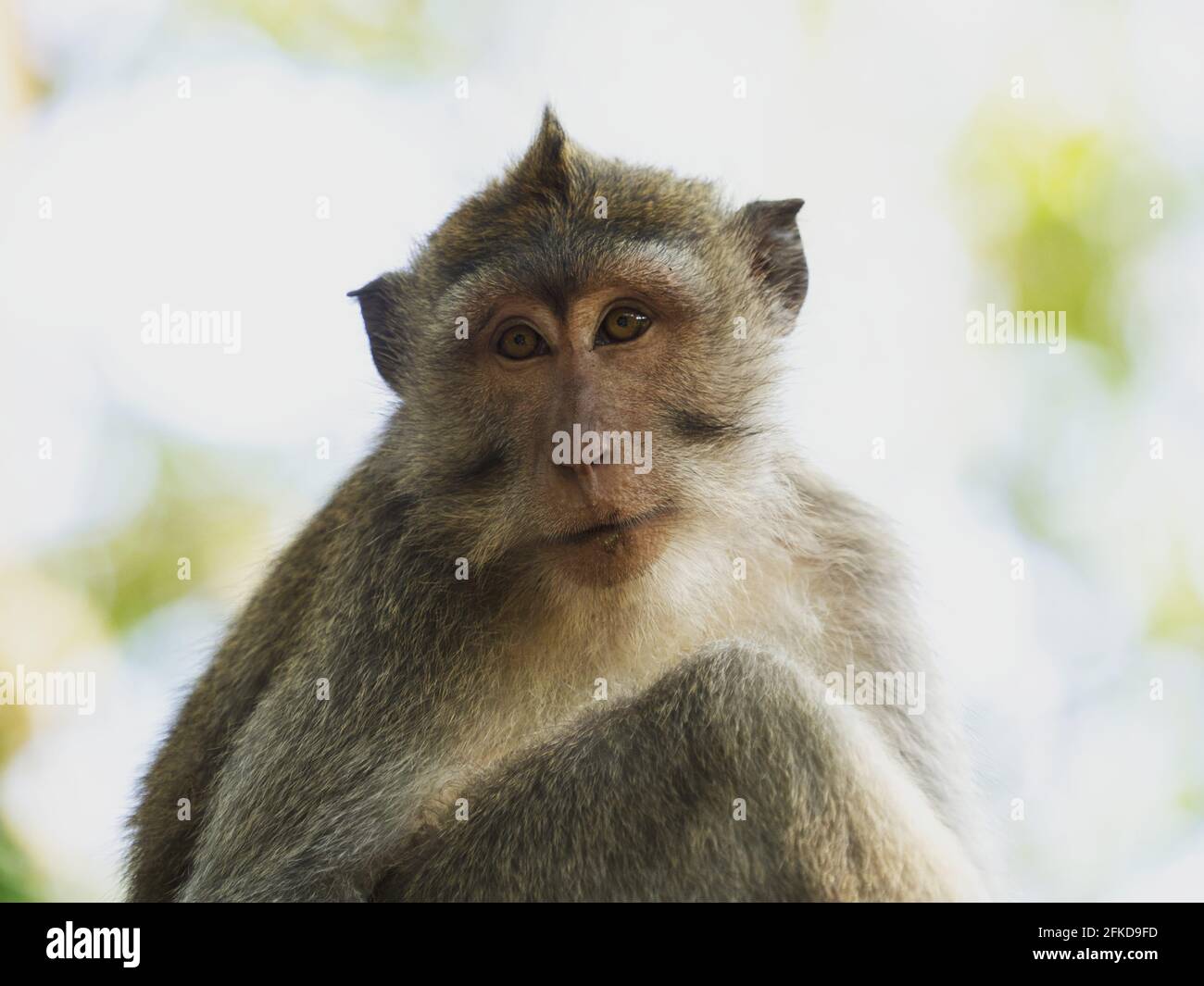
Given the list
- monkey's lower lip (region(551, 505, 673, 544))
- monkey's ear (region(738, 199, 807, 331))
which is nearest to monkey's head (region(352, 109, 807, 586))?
monkey's lower lip (region(551, 505, 673, 544))

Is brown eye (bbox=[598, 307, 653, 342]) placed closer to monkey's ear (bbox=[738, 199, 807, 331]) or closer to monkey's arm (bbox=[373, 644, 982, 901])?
monkey's ear (bbox=[738, 199, 807, 331])

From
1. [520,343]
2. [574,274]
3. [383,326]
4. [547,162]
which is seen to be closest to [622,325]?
[574,274]

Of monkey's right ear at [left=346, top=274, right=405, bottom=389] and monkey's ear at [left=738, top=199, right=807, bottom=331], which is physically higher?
monkey's ear at [left=738, top=199, right=807, bottom=331]

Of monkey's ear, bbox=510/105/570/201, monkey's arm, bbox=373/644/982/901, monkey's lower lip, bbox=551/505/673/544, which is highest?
monkey's ear, bbox=510/105/570/201

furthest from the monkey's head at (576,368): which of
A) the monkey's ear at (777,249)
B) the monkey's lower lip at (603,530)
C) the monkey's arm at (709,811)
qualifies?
the monkey's arm at (709,811)

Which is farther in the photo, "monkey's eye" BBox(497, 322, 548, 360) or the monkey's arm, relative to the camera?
"monkey's eye" BBox(497, 322, 548, 360)

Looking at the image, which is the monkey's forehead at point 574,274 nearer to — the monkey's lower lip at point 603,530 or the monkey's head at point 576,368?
the monkey's head at point 576,368

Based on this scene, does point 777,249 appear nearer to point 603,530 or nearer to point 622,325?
point 622,325

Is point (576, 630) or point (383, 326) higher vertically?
point (383, 326)
